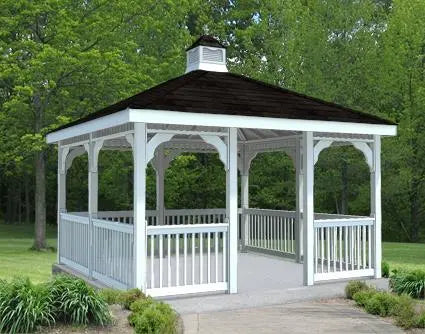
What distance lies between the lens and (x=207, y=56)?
13.1 meters

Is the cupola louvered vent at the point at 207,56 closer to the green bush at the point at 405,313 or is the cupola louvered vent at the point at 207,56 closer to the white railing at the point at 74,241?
the white railing at the point at 74,241

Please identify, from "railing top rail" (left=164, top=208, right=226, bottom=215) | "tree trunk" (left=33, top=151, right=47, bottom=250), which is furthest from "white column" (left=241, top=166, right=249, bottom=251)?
"tree trunk" (left=33, top=151, right=47, bottom=250)

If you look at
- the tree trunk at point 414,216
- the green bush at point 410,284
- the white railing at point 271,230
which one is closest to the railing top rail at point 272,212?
the white railing at point 271,230

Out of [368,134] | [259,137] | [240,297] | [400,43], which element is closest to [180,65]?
[400,43]

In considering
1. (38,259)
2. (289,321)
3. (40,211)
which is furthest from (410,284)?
(40,211)

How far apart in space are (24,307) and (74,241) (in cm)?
574

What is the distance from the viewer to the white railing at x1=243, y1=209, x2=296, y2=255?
14367mm

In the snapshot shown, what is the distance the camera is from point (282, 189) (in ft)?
95.8

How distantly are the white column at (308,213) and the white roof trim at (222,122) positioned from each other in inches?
14.5

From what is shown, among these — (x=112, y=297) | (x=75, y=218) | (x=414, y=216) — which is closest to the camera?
(x=112, y=297)

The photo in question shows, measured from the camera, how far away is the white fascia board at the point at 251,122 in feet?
29.5

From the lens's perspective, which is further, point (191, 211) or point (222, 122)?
point (191, 211)

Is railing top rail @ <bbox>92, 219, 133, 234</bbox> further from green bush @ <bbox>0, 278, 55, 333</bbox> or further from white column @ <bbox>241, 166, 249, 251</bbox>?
white column @ <bbox>241, 166, 249, 251</bbox>

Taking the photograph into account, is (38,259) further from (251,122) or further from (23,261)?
(251,122)
